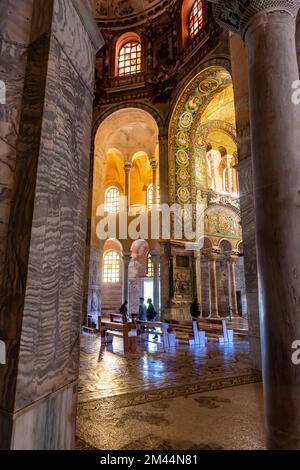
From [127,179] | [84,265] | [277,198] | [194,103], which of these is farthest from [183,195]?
[277,198]

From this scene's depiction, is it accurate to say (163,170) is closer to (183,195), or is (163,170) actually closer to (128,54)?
(183,195)

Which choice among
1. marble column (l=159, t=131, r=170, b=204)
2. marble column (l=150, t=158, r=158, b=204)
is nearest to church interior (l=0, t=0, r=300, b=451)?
marble column (l=159, t=131, r=170, b=204)

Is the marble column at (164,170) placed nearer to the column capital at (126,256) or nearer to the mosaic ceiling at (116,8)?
the column capital at (126,256)

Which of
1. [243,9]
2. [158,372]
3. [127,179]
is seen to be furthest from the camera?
[127,179]

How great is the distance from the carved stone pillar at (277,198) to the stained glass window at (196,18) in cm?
1124

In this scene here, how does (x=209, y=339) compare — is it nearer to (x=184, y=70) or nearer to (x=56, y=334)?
(x=56, y=334)

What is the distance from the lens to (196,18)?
41.9 feet

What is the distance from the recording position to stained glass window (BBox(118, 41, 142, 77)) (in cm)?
1522

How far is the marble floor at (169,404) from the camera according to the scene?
2.43 meters

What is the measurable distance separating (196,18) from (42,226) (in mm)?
14900

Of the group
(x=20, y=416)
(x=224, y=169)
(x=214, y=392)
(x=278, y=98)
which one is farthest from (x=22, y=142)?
(x=224, y=169)

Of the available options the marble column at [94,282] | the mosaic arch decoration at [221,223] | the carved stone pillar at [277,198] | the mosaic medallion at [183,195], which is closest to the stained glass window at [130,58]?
the mosaic medallion at [183,195]

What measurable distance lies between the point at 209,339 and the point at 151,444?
744cm

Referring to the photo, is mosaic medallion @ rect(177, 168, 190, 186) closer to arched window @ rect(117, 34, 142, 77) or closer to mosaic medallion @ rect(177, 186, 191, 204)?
mosaic medallion @ rect(177, 186, 191, 204)
